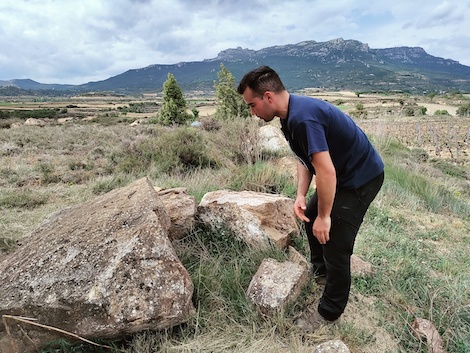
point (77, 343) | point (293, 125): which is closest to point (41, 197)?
point (77, 343)

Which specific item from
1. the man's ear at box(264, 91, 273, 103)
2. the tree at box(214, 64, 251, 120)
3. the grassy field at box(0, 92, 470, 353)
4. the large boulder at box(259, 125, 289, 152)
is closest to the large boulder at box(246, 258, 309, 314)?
the grassy field at box(0, 92, 470, 353)

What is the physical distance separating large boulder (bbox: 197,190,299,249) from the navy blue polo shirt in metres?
1.15

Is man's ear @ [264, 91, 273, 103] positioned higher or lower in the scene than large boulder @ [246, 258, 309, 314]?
higher

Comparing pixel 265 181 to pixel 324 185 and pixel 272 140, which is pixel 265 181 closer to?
→ pixel 324 185

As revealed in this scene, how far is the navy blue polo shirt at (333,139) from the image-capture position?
5.71 ft


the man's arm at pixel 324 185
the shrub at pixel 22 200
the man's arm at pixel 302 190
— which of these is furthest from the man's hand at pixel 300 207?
the shrub at pixel 22 200

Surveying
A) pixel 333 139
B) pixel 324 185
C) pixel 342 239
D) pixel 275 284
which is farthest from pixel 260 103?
pixel 275 284

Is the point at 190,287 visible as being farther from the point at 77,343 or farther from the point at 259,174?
the point at 259,174

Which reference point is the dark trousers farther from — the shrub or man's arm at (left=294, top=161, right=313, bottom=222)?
the shrub

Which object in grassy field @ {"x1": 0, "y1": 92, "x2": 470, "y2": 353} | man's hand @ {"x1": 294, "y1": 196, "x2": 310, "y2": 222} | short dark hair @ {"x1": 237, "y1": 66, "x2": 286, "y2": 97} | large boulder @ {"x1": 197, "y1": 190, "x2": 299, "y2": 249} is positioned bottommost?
grassy field @ {"x1": 0, "y1": 92, "x2": 470, "y2": 353}

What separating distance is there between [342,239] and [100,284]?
5.11 feet

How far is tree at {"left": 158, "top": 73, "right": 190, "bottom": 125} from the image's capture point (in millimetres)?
24203

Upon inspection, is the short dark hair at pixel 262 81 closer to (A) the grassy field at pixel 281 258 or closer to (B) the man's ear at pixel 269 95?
(B) the man's ear at pixel 269 95

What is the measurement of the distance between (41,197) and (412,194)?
653cm
